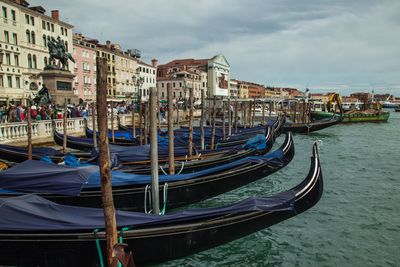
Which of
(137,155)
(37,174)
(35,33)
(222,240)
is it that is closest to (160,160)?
(137,155)

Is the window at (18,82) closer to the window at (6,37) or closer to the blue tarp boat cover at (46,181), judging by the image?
the window at (6,37)

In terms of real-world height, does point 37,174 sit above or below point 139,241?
above

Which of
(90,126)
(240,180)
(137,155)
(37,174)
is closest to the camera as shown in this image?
(37,174)

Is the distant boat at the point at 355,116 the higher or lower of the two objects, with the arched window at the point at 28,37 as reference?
lower

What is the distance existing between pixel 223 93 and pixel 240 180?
57064 mm

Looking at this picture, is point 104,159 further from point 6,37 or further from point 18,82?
point 6,37

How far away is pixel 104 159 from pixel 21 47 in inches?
1037

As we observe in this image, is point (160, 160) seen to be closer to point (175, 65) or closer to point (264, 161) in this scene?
point (264, 161)

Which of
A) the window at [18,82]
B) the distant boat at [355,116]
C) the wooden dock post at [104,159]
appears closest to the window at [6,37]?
the window at [18,82]

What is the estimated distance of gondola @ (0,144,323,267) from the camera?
10.6 ft

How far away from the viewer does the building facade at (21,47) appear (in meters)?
23.1

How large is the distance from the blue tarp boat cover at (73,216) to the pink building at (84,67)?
30.9m

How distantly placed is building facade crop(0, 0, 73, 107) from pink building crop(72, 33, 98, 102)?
16.3 ft

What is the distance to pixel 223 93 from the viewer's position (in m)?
62.3
